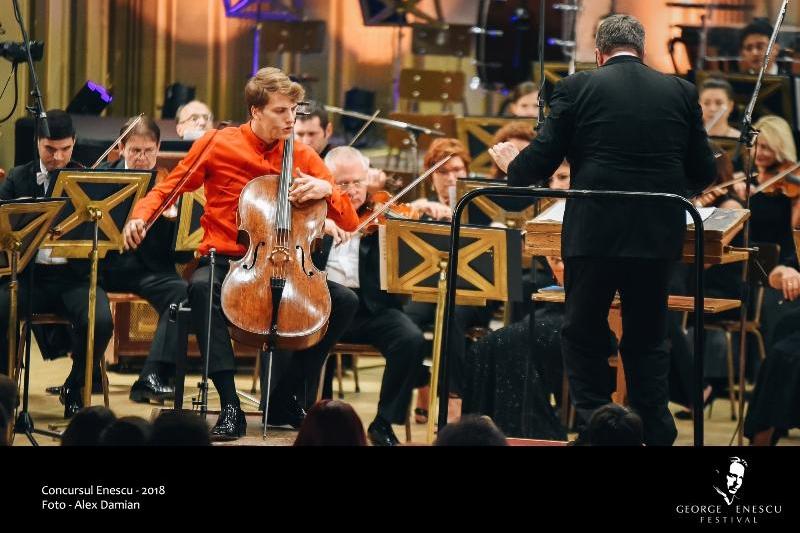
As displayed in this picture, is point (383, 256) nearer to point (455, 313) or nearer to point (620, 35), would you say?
point (455, 313)

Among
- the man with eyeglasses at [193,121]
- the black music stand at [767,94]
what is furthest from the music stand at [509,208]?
the black music stand at [767,94]

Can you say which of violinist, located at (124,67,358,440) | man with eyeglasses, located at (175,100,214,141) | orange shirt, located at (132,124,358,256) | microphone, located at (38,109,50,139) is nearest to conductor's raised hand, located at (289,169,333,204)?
violinist, located at (124,67,358,440)

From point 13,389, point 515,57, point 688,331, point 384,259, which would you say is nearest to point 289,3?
point 515,57

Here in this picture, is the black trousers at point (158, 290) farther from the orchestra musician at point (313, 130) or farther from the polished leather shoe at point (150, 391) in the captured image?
the orchestra musician at point (313, 130)

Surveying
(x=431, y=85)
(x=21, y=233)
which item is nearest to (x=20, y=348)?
(x=21, y=233)

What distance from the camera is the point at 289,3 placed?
11.2 m

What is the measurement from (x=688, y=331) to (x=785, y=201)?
0.74m

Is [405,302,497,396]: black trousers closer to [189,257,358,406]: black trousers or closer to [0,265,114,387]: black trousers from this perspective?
[189,257,358,406]: black trousers

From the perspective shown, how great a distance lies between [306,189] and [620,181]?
44.0 inches

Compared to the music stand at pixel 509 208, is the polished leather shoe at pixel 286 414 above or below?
below

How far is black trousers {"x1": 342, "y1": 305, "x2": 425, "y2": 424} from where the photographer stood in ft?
16.9

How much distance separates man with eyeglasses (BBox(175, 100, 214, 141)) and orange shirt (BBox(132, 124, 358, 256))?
2.34 metres

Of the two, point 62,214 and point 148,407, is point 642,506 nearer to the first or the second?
point 62,214

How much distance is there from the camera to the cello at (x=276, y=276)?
4430 millimetres
